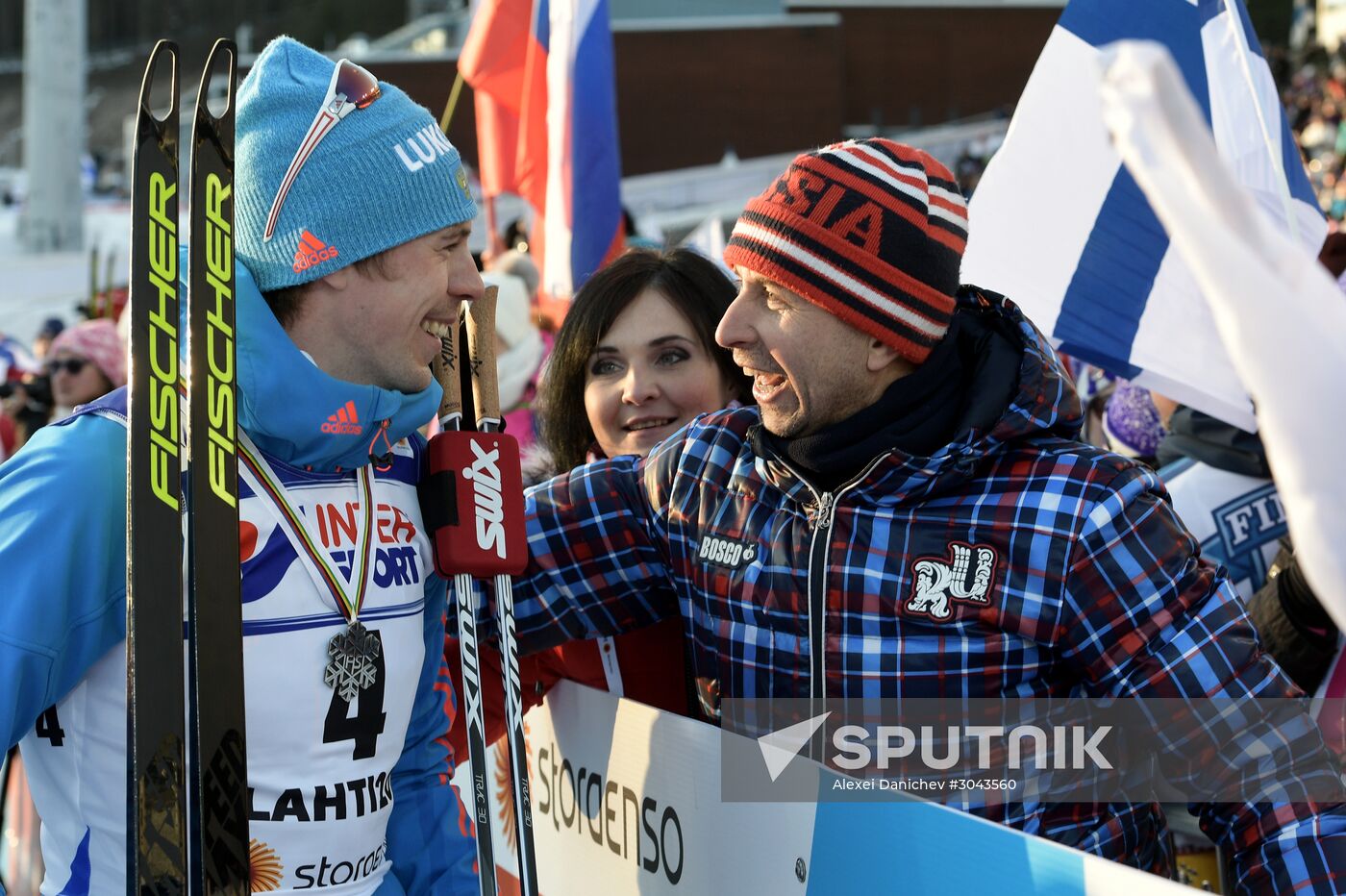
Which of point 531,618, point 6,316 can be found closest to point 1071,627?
point 531,618

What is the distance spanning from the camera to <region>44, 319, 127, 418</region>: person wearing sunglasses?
6234 mm

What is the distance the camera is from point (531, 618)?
2701 millimetres

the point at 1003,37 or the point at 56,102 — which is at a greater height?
the point at 1003,37

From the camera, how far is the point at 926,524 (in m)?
2.28

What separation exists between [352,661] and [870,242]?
102cm

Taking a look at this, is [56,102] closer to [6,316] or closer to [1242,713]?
[6,316]

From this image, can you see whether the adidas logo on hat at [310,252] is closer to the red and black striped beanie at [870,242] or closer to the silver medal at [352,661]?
the silver medal at [352,661]

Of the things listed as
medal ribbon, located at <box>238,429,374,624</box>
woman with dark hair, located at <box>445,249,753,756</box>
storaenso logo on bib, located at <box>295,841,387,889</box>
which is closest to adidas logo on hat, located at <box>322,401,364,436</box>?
medal ribbon, located at <box>238,429,374,624</box>

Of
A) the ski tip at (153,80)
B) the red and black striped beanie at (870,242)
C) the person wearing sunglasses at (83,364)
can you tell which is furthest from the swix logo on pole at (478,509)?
the person wearing sunglasses at (83,364)

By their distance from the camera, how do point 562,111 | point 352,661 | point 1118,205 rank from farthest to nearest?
point 562,111 → point 1118,205 → point 352,661

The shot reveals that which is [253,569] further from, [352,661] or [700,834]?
[700,834]

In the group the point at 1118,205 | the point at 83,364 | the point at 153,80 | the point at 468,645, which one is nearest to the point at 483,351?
the point at 468,645

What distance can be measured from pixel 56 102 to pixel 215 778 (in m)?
23.7

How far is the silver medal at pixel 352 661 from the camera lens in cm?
204
